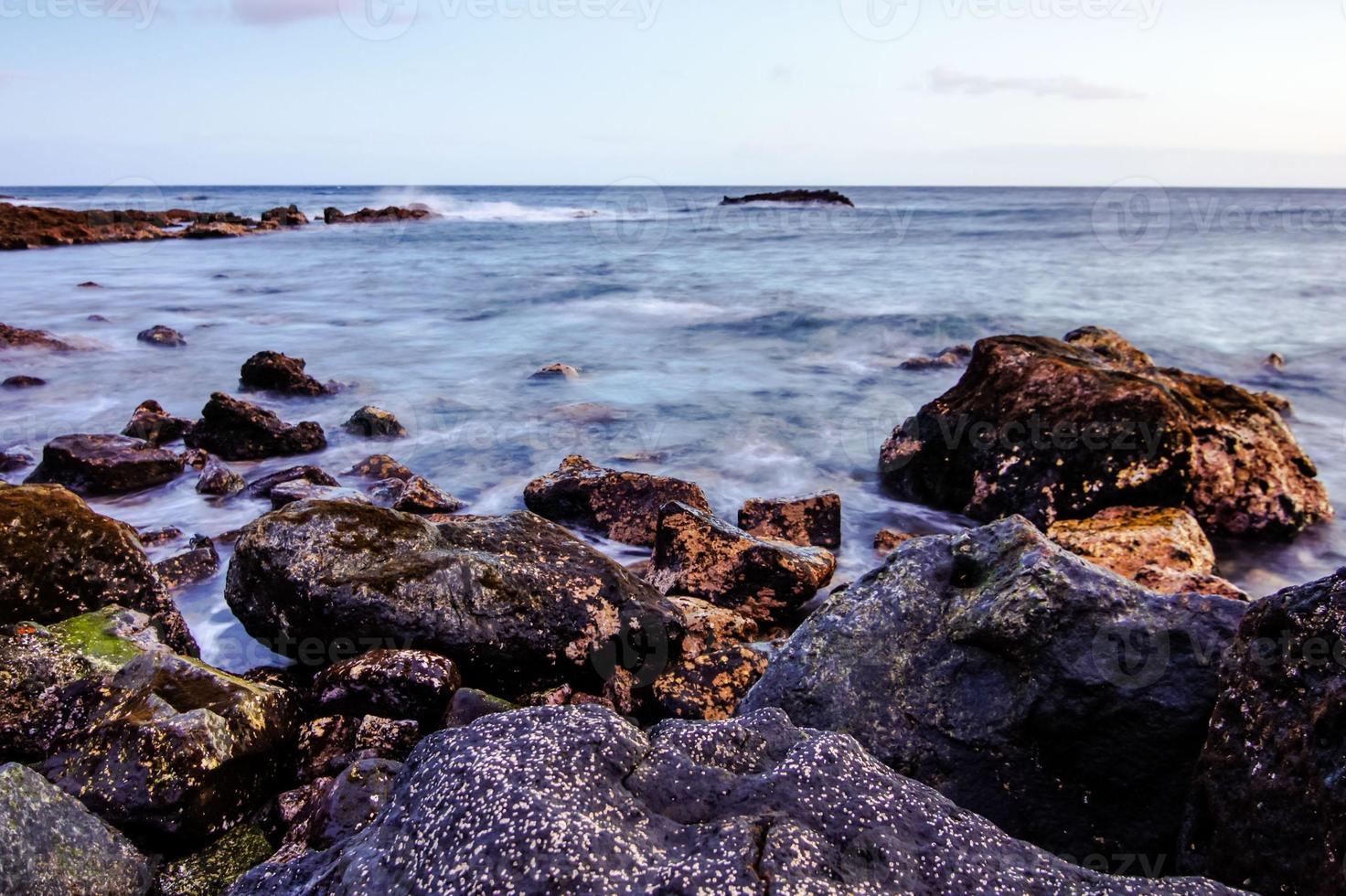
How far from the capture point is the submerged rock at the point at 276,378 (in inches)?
455

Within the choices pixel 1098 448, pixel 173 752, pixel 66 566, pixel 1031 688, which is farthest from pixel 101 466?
pixel 1098 448

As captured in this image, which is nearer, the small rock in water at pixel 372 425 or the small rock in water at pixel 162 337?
the small rock in water at pixel 372 425

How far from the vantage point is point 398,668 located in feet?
12.6

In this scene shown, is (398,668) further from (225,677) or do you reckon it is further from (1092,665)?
(1092,665)

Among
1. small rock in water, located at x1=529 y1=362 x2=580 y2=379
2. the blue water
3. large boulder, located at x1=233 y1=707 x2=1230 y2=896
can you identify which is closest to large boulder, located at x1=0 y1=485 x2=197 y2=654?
the blue water

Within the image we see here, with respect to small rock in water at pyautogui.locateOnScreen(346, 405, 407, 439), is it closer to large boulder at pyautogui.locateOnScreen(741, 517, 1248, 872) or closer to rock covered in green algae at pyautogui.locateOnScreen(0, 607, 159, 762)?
rock covered in green algae at pyautogui.locateOnScreen(0, 607, 159, 762)

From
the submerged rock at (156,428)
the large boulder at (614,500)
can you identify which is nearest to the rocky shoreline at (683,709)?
the large boulder at (614,500)

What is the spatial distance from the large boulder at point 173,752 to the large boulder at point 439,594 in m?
0.81

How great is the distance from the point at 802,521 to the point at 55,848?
17.0ft

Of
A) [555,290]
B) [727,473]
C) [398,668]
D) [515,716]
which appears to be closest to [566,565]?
[398,668]

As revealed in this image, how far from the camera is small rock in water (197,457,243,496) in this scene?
762 centimetres

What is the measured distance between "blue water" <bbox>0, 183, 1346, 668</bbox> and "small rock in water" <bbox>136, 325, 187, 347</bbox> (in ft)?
0.81

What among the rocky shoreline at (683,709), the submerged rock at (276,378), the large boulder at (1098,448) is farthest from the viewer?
the submerged rock at (276,378)

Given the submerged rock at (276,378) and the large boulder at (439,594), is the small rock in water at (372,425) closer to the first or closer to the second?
the submerged rock at (276,378)
